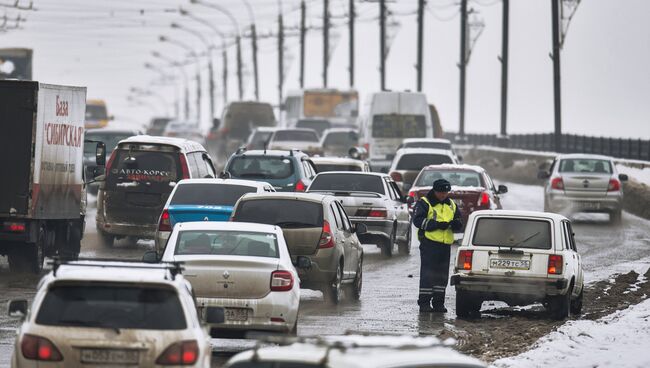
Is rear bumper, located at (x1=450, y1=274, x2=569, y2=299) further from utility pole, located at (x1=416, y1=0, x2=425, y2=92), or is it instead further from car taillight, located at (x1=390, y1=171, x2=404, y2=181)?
utility pole, located at (x1=416, y1=0, x2=425, y2=92)

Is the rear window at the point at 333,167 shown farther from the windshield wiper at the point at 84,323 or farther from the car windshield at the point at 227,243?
the windshield wiper at the point at 84,323

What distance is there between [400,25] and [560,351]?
7314 cm

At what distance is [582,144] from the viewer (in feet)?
223

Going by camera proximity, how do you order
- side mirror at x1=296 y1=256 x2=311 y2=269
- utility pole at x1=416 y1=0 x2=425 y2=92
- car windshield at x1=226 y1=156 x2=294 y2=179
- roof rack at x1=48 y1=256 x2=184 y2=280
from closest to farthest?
roof rack at x1=48 y1=256 x2=184 y2=280 < side mirror at x1=296 y1=256 x2=311 y2=269 < car windshield at x1=226 y1=156 x2=294 y2=179 < utility pole at x1=416 y1=0 x2=425 y2=92

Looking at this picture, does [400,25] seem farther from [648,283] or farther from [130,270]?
[130,270]

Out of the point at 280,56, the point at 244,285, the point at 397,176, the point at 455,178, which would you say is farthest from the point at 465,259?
the point at 280,56

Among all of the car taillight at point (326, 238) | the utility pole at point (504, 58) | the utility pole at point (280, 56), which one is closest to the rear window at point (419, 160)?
the car taillight at point (326, 238)

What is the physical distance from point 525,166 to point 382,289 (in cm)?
4074

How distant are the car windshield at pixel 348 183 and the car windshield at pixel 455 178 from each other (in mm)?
3629

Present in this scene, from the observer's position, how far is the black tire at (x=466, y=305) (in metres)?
19.8

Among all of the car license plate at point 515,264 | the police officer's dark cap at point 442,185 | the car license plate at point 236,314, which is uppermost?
the police officer's dark cap at point 442,185

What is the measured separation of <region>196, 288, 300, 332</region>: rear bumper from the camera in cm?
1541

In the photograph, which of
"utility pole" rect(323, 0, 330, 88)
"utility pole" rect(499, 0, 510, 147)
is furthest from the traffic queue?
"utility pole" rect(323, 0, 330, 88)

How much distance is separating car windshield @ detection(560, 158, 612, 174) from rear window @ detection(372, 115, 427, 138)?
14.3 m
